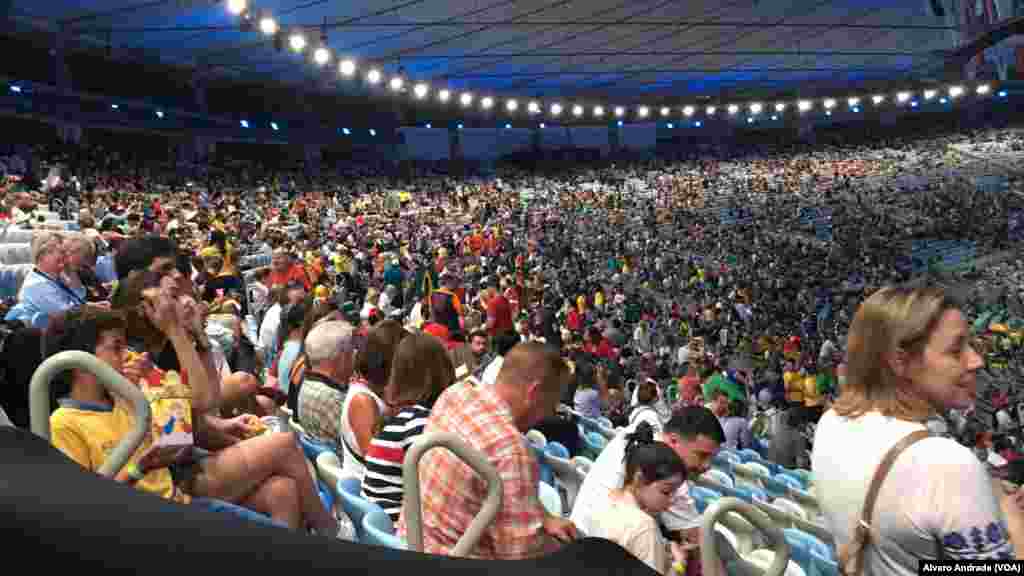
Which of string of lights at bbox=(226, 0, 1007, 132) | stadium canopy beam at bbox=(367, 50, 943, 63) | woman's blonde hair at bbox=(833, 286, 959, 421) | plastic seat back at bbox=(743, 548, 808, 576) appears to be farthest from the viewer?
stadium canopy beam at bbox=(367, 50, 943, 63)

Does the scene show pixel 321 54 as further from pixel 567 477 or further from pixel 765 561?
pixel 765 561

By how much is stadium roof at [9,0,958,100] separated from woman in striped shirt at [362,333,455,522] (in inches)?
767

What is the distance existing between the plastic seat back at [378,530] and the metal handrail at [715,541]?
117 centimetres

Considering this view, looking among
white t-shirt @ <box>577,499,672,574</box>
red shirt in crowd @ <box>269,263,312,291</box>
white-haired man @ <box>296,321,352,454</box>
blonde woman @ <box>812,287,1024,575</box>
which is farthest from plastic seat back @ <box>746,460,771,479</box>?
red shirt in crowd @ <box>269,263,312,291</box>

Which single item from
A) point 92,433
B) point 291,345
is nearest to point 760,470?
point 291,345

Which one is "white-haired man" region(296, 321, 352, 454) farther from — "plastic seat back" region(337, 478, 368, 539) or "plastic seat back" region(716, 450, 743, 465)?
"plastic seat back" region(716, 450, 743, 465)

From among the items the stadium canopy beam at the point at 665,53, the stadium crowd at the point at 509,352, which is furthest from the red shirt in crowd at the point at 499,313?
the stadium canopy beam at the point at 665,53

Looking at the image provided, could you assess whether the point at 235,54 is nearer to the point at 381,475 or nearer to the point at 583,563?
the point at 381,475

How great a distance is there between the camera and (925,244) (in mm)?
29859

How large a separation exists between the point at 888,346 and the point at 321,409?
302 cm

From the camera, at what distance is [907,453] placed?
1.75 m

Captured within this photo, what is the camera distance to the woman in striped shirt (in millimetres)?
3375

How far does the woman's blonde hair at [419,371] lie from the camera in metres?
3.64

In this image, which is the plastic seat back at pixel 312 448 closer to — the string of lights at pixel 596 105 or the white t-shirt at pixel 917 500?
the white t-shirt at pixel 917 500
